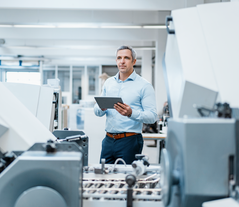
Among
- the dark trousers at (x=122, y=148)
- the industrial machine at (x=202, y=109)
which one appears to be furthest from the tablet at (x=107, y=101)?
the industrial machine at (x=202, y=109)

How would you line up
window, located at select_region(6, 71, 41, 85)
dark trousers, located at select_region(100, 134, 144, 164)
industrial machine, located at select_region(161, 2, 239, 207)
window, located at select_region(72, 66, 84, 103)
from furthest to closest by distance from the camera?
1. window, located at select_region(72, 66, 84, 103)
2. window, located at select_region(6, 71, 41, 85)
3. dark trousers, located at select_region(100, 134, 144, 164)
4. industrial machine, located at select_region(161, 2, 239, 207)

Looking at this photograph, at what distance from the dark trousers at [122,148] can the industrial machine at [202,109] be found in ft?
2.56

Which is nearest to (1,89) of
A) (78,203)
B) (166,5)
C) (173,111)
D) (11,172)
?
(11,172)

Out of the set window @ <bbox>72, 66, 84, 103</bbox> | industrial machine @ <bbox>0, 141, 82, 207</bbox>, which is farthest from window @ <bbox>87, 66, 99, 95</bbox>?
industrial machine @ <bbox>0, 141, 82, 207</bbox>

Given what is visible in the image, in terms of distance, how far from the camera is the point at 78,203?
68 cm

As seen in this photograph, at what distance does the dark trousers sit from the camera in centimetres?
163

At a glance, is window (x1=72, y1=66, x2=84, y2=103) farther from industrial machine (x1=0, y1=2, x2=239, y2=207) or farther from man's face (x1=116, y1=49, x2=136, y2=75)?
industrial machine (x1=0, y1=2, x2=239, y2=207)

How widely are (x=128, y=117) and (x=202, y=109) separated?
922 millimetres

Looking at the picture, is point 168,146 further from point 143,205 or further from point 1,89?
point 1,89

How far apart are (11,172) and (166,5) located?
4304 millimetres

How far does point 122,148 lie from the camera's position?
163 cm

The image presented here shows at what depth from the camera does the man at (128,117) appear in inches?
64.6

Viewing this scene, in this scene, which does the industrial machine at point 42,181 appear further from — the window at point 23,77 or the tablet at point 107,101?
the window at point 23,77

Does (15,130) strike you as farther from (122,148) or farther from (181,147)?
(122,148)
